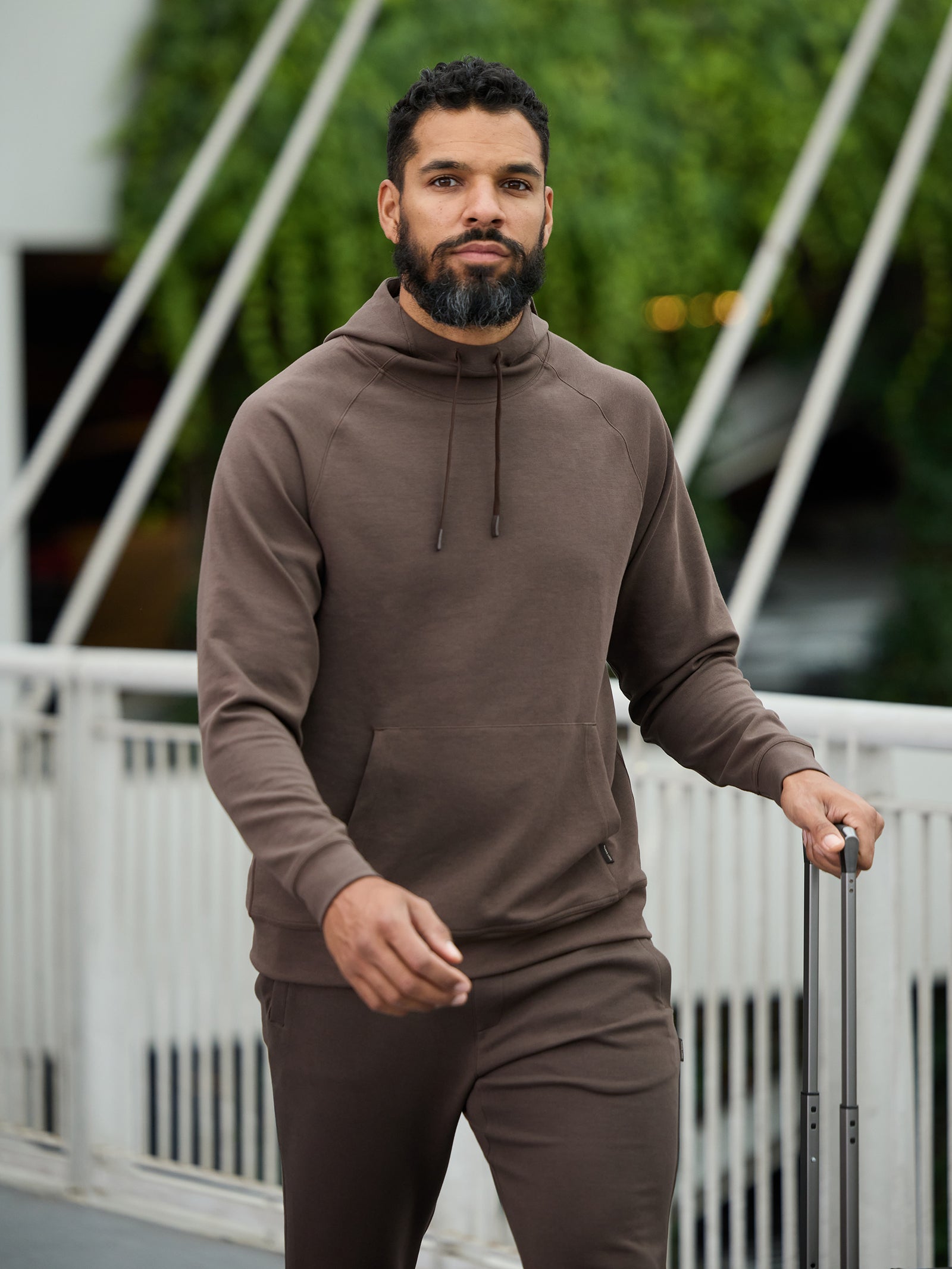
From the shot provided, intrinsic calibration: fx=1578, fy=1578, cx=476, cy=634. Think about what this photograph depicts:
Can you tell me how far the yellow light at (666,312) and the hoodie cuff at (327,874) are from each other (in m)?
5.47

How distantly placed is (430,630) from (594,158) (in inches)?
194

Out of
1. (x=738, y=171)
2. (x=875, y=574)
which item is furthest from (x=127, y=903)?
(x=875, y=574)

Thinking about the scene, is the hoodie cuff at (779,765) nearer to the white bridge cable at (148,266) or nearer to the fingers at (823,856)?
the fingers at (823,856)

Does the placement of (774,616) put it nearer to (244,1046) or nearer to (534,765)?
(244,1046)

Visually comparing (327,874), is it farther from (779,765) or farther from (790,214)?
(790,214)

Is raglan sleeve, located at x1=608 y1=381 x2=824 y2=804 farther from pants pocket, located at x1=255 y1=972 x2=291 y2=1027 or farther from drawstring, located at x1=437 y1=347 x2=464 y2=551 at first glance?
pants pocket, located at x1=255 y1=972 x2=291 y2=1027

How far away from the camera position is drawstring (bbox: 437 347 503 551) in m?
1.48

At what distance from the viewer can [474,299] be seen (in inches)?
59.4

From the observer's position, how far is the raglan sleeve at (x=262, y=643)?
1331 mm

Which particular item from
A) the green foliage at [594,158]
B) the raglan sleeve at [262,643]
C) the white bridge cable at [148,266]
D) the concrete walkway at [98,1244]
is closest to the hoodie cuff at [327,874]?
the raglan sleeve at [262,643]

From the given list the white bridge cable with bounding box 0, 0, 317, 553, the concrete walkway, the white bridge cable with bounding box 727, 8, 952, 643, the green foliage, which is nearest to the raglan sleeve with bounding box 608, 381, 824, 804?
the concrete walkway

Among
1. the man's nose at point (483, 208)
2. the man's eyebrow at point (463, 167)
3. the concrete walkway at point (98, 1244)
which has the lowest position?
the concrete walkway at point (98, 1244)

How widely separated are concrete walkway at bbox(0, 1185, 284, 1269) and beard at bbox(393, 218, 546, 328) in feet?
5.59

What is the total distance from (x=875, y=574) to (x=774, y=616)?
784mm
